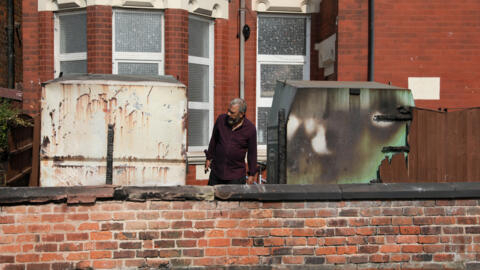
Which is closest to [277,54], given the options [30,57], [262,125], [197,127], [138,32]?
[262,125]

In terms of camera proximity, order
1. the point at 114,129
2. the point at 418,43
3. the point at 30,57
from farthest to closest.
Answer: the point at 30,57 < the point at 418,43 < the point at 114,129

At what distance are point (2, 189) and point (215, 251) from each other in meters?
1.92

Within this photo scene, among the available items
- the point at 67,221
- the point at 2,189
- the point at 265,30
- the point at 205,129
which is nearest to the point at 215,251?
the point at 67,221

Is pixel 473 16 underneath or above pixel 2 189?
above

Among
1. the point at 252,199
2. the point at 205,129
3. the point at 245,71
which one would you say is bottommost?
the point at 252,199

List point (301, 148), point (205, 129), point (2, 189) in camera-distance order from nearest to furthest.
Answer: point (2, 189)
point (301, 148)
point (205, 129)

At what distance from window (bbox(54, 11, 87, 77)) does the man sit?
4650mm

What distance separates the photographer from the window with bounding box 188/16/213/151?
36.4ft

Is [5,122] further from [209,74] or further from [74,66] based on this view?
[209,74]

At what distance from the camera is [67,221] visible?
5391 mm

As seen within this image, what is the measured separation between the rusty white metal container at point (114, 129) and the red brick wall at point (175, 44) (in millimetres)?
3966

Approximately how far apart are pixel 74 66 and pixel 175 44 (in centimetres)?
187

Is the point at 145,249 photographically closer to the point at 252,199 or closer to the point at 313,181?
the point at 252,199

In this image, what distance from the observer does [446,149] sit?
7918 mm
